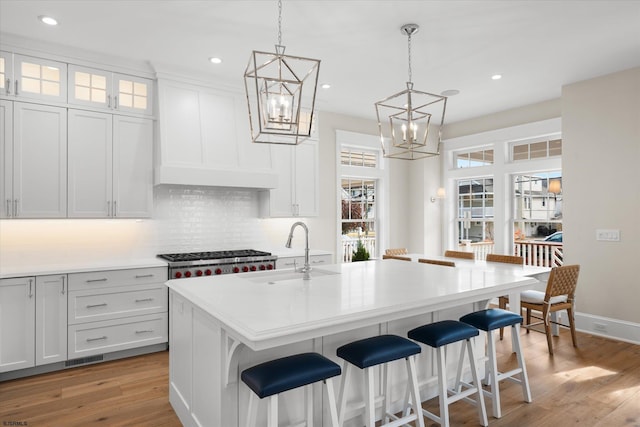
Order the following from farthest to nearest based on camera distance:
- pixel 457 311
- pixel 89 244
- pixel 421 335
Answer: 1. pixel 89 244
2. pixel 457 311
3. pixel 421 335

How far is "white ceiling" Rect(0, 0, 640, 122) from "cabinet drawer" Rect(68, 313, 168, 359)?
2.60 metres

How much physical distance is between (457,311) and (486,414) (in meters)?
0.70

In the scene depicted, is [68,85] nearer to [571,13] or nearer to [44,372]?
[44,372]

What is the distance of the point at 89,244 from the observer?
161 inches

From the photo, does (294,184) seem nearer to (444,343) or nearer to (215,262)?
(215,262)

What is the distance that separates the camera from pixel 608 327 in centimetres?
432

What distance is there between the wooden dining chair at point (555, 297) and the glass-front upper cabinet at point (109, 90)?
4.44 m

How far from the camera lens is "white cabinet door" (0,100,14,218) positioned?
135 inches

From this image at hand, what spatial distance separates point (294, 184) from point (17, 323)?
10.3ft

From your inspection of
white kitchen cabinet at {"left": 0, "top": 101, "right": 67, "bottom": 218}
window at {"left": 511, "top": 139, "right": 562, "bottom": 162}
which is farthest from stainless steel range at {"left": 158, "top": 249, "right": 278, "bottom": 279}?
window at {"left": 511, "top": 139, "right": 562, "bottom": 162}

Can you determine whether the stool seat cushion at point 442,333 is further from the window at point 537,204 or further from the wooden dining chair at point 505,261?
the window at point 537,204

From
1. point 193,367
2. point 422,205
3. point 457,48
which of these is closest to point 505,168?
point 422,205

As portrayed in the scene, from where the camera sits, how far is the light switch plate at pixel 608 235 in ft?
14.0

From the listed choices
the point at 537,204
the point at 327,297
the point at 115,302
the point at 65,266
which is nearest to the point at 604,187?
the point at 537,204
